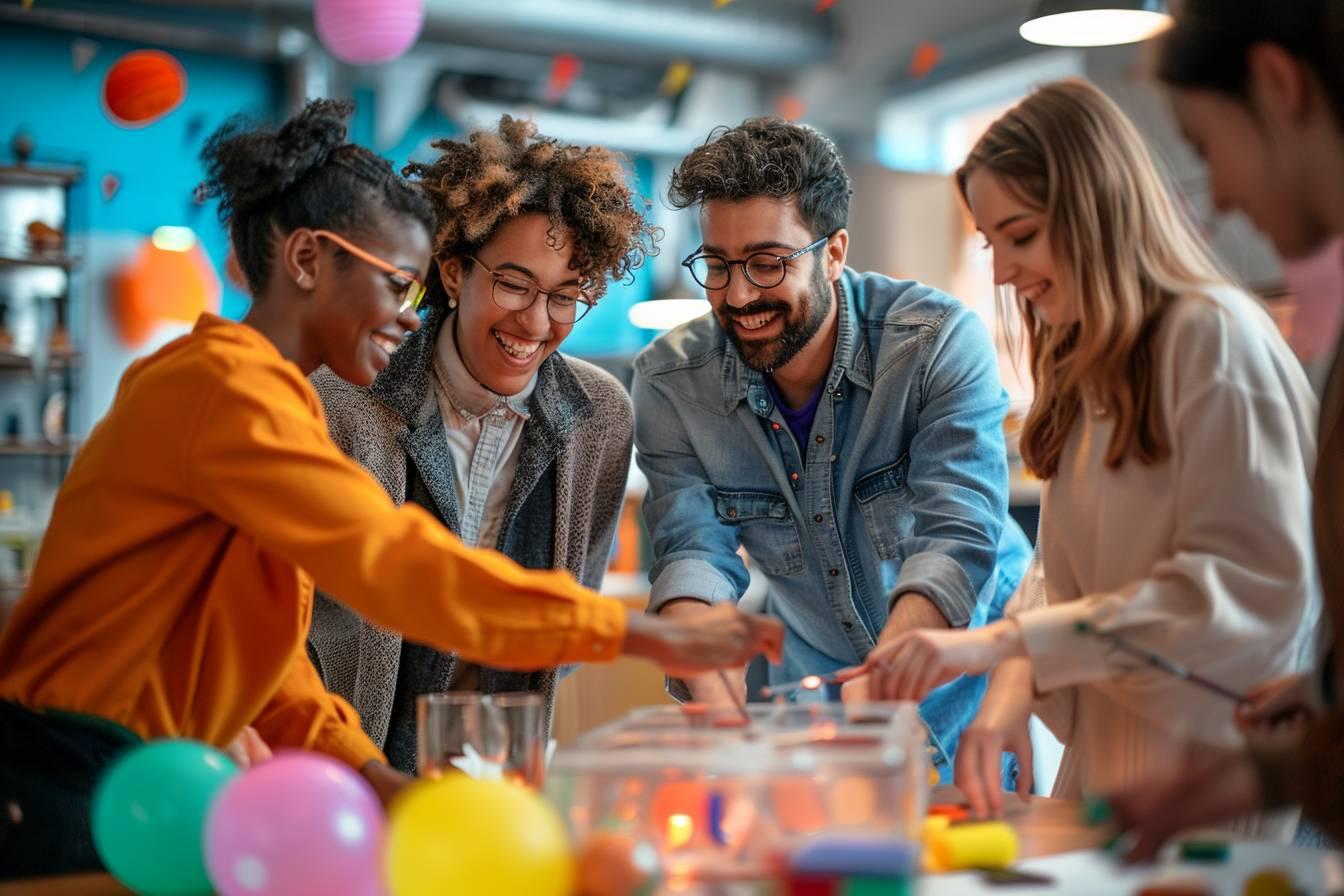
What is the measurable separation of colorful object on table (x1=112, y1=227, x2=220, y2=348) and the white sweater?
589 cm

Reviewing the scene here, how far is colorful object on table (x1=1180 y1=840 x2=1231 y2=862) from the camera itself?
3.92 ft

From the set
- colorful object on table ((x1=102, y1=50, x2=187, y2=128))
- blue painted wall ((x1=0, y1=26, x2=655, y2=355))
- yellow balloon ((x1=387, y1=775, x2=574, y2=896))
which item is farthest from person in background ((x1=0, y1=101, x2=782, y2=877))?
blue painted wall ((x1=0, y1=26, x2=655, y2=355))

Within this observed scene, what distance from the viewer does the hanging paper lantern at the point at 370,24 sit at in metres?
5.01

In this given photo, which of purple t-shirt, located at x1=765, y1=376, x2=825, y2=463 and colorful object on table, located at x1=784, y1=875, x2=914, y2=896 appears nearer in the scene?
colorful object on table, located at x1=784, y1=875, x2=914, y2=896

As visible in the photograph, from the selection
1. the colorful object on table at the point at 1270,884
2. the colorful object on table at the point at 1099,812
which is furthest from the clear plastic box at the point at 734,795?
the colorful object on table at the point at 1270,884

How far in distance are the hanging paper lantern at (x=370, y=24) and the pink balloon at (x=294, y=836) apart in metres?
4.33

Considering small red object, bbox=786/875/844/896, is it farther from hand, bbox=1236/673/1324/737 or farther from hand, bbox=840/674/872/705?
hand, bbox=840/674/872/705

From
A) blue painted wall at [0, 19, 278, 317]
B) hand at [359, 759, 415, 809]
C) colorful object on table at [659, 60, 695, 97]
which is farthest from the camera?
colorful object on table at [659, 60, 695, 97]

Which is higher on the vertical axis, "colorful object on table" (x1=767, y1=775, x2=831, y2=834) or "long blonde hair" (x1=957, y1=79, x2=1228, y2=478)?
"long blonde hair" (x1=957, y1=79, x2=1228, y2=478)

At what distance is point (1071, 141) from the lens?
165cm

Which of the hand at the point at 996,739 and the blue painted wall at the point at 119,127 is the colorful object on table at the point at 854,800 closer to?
the hand at the point at 996,739

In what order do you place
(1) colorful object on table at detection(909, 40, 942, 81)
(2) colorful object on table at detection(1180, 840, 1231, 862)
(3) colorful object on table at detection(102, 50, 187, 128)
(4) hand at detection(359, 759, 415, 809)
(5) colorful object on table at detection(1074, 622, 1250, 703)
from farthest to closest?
(1) colorful object on table at detection(909, 40, 942, 81), (3) colorful object on table at detection(102, 50, 187, 128), (4) hand at detection(359, 759, 415, 809), (5) colorful object on table at detection(1074, 622, 1250, 703), (2) colorful object on table at detection(1180, 840, 1231, 862)

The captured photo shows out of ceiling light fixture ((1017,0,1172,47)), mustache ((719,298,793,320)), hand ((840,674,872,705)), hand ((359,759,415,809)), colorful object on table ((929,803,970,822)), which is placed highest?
ceiling light fixture ((1017,0,1172,47))

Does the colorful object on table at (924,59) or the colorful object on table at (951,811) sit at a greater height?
the colorful object on table at (924,59)
